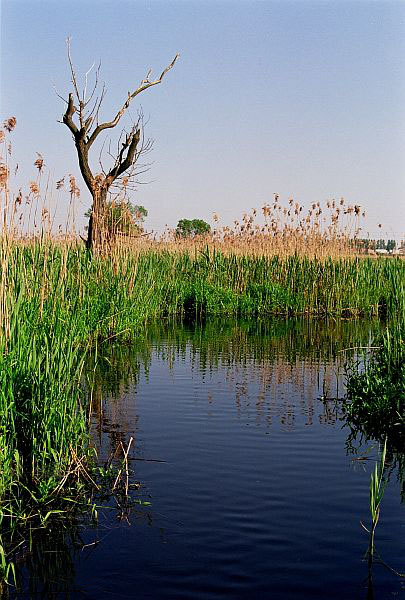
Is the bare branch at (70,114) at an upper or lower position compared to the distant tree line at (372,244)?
upper

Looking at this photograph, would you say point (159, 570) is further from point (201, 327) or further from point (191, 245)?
point (191, 245)

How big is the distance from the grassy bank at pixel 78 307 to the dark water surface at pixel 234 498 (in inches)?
20.6

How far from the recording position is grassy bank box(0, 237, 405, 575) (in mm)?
5289

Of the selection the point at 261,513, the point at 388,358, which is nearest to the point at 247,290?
the point at 388,358

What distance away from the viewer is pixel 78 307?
8.11m

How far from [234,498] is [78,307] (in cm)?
337

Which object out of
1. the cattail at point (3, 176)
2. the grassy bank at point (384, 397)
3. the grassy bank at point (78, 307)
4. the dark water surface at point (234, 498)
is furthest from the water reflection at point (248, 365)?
the cattail at point (3, 176)

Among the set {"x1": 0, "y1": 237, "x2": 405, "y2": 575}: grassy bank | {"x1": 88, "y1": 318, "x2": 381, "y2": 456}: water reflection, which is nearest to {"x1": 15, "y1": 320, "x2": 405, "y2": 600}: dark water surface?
{"x1": 88, "y1": 318, "x2": 381, "y2": 456}: water reflection

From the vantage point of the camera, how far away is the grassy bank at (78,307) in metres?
5.29

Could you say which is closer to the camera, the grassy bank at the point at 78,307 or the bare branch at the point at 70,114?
the grassy bank at the point at 78,307

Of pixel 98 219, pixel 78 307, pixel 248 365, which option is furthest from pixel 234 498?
pixel 98 219

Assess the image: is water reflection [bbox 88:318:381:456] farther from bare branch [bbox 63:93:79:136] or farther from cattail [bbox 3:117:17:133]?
bare branch [bbox 63:93:79:136]

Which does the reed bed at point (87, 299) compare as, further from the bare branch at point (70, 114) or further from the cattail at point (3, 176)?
the bare branch at point (70, 114)

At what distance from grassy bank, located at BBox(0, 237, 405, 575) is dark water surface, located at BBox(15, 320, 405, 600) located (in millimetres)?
524
